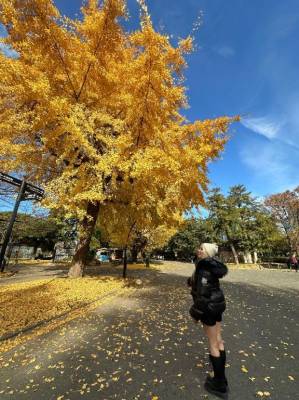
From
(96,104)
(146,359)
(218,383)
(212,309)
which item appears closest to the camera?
(218,383)

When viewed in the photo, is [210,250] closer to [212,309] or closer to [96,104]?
[212,309]

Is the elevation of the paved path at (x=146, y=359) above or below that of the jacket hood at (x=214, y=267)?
below

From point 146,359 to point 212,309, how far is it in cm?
159

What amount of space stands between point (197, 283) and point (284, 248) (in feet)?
155

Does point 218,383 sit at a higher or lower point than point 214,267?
lower

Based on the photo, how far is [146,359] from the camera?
4.11 metres

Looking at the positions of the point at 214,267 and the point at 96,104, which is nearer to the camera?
the point at 214,267

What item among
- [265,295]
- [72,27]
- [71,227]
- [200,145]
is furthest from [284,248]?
[72,27]

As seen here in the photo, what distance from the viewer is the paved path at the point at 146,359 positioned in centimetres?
324

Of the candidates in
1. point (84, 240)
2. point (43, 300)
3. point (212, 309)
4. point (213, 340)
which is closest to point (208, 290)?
point (212, 309)

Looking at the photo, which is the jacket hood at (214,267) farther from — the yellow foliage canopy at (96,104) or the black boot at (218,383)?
the yellow foliage canopy at (96,104)

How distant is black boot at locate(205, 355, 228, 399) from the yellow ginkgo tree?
491 centimetres

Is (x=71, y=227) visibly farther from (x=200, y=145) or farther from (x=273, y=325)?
(x=273, y=325)

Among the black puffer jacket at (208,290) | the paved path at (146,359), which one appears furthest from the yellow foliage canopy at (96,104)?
the black puffer jacket at (208,290)
